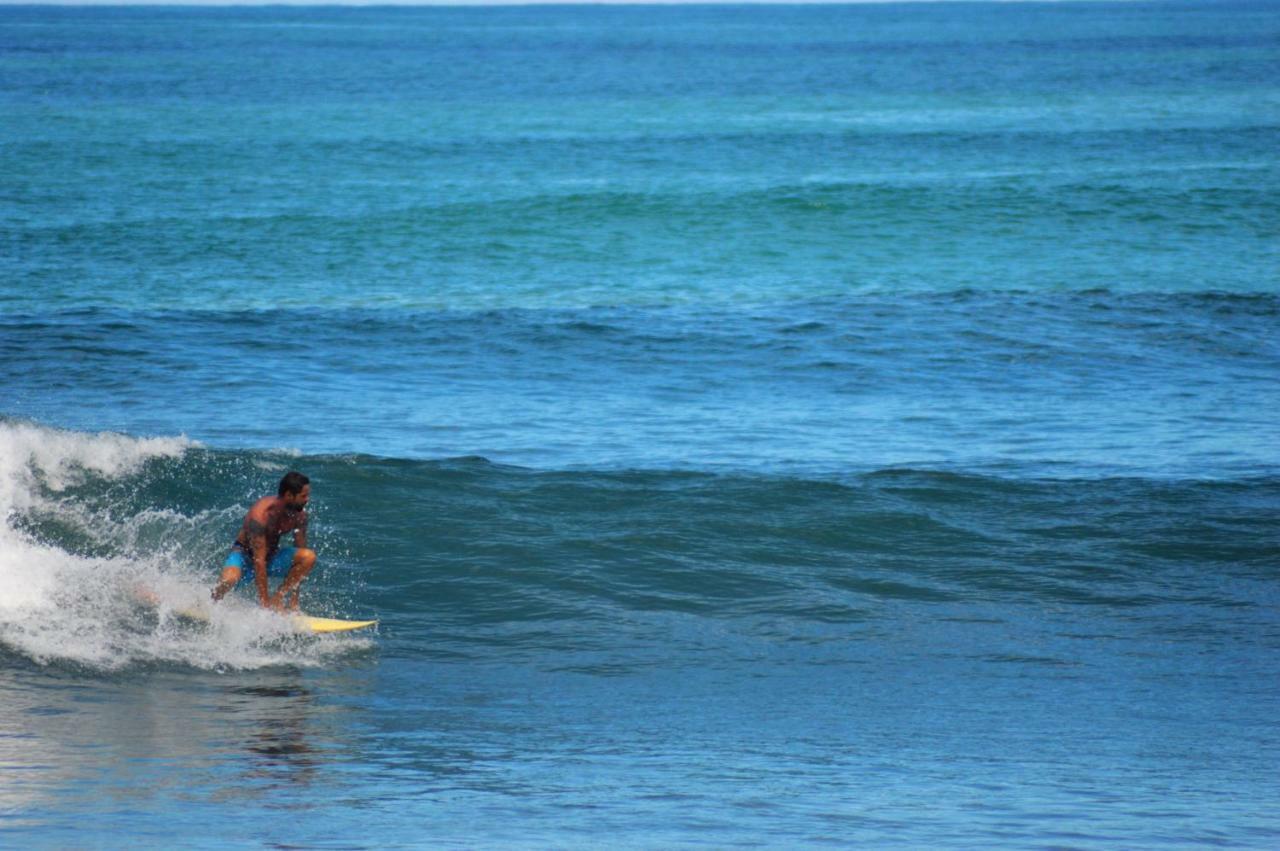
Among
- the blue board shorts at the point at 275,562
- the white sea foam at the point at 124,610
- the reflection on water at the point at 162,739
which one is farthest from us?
the blue board shorts at the point at 275,562

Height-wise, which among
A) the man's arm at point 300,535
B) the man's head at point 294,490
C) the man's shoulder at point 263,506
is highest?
the man's head at point 294,490

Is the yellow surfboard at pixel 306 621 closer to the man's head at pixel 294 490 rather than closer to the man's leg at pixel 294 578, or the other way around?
the man's leg at pixel 294 578

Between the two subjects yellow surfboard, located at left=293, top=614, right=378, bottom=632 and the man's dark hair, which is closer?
the man's dark hair

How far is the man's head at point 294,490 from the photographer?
→ 10.6 m

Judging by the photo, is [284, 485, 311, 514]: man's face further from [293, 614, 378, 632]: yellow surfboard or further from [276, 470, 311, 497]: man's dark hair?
[293, 614, 378, 632]: yellow surfboard

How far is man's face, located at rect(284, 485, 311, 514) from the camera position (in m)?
10.6

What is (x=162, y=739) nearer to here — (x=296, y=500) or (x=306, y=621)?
(x=306, y=621)

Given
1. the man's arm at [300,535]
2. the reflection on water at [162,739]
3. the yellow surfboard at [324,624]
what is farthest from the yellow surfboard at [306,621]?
the reflection on water at [162,739]

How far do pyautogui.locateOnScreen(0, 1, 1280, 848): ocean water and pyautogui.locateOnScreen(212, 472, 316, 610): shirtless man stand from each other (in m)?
0.23

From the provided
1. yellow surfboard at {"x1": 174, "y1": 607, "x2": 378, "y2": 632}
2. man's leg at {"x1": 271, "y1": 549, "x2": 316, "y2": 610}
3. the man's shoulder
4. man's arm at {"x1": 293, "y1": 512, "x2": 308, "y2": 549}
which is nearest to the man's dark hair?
the man's shoulder

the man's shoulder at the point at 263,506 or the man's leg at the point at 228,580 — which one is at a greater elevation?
the man's shoulder at the point at 263,506

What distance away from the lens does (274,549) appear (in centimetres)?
1090

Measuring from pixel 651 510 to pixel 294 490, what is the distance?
14.2ft

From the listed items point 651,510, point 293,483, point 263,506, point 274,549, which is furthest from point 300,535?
point 651,510
